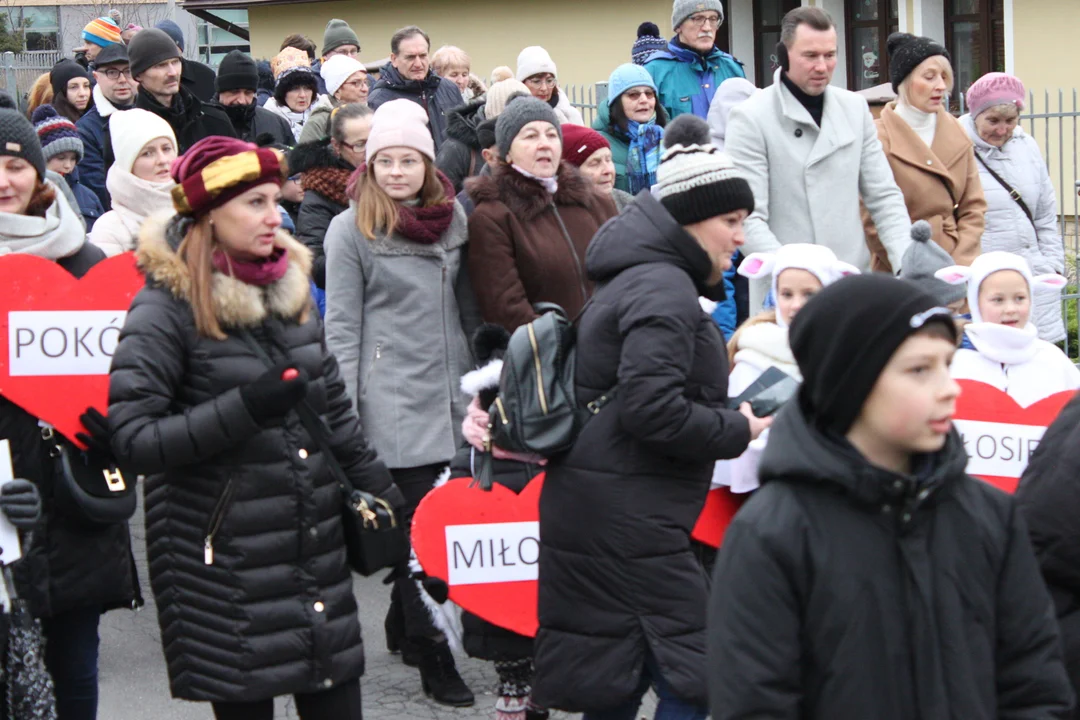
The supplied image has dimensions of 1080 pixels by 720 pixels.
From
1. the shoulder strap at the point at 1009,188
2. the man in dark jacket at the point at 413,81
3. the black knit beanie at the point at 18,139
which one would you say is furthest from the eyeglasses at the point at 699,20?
the black knit beanie at the point at 18,139

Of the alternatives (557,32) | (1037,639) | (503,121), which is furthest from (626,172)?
(557,32)

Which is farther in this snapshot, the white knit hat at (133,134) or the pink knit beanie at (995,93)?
the pink knit beanie at (995,93)

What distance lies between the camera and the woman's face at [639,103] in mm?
8719

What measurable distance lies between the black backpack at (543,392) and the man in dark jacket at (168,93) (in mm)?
5040

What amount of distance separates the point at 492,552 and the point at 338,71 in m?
5.68

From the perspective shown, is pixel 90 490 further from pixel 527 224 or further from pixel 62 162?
pixel 62 162

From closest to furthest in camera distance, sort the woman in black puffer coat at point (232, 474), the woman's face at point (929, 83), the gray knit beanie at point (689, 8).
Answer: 1. the woman in black puffer coat at point (232, 474)
2. the woman's face at point (929, 83)
3. the gray knit beanie at point (689, 8)

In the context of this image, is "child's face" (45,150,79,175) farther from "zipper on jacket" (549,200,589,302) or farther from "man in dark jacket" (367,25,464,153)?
"zipper on jacket" (549,200,589,302)

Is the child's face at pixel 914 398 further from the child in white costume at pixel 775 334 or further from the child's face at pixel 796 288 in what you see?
the child's face at pixel 796 288

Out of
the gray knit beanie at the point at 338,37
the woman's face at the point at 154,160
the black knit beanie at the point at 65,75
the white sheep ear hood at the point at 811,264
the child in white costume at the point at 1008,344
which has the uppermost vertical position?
the gray knit beanie at the point at 338,37

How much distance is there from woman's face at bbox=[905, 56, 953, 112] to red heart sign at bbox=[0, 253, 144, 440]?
432 cm

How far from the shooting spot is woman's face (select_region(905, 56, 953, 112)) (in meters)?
7.75

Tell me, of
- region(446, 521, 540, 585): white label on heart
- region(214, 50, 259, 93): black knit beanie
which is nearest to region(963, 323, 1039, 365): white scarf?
region(446, 521, 540, 585): white label on heart

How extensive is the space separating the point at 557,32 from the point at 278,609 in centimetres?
2224
